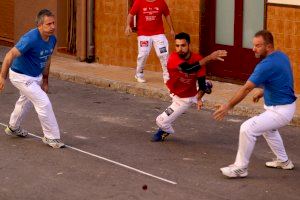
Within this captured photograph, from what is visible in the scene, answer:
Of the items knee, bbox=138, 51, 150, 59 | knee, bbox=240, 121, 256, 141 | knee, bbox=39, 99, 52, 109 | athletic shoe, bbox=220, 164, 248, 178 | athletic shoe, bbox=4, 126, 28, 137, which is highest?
knee, bbox=138, 51, 150, 59

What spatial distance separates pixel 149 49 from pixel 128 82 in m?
0.71

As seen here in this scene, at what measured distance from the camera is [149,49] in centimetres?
1794

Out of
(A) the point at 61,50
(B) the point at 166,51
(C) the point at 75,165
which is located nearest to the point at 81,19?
(A) the point at 61,50

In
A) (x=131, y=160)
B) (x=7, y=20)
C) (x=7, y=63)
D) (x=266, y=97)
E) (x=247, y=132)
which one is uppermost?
(x=7, y=20)

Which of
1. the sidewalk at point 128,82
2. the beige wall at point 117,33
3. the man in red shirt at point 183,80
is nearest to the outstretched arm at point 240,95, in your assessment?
the man in red shirt at point 183,80

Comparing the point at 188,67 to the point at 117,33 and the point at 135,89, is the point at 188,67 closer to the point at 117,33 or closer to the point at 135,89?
the point at 135,89

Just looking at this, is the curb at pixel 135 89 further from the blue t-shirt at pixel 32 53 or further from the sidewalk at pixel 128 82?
the blue t-shirt at pixel 32 53

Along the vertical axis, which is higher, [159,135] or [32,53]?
[32,53]

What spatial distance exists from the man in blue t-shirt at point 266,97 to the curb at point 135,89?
318 cm

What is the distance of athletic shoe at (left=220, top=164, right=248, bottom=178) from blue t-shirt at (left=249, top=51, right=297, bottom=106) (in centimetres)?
84

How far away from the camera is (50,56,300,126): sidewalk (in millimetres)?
15656

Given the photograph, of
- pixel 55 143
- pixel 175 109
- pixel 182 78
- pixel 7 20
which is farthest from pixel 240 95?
pixel 7 20

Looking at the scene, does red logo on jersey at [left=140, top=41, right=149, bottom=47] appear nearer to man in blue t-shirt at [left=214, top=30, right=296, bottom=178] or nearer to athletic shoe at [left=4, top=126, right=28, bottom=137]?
athletic shoe at [left=4, top=126, right=28, bottom=137]

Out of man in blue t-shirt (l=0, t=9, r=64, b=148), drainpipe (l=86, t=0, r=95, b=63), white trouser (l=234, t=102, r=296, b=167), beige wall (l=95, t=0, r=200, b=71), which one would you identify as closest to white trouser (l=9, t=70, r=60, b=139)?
man in blue t-shirt (l=0, t=9, r=64, b=148)
